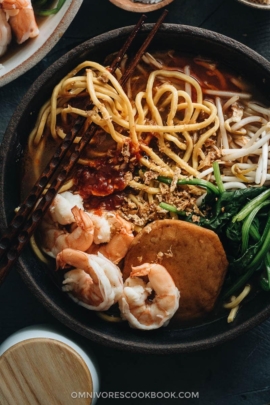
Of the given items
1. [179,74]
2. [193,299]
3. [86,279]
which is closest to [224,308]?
[193,299]

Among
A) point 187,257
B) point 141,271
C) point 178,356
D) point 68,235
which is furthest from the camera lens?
point 178,356

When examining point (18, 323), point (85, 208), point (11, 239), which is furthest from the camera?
point (18, 323)

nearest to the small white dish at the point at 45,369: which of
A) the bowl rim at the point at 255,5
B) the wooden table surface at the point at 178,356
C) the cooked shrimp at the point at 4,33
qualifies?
the wooden table surface at the point at 178,356

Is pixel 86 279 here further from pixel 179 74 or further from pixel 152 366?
pixel 179 74

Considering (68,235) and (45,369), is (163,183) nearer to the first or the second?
(68,235)

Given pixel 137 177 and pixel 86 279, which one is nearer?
pixel 86 279

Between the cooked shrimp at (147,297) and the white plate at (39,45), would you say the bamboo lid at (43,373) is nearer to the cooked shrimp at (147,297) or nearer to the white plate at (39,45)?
the cooked shrimp at (147,297)

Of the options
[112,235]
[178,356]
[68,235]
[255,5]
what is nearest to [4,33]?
[68,235]
